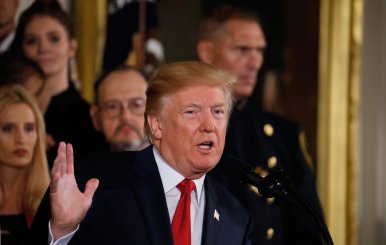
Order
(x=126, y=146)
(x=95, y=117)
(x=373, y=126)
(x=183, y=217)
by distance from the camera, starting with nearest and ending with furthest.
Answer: (x=183, y=217), (x=126, y=146), (x=95, y=117), (x=373, y=126)

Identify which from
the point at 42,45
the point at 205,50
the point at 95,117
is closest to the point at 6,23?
the point at 42,45

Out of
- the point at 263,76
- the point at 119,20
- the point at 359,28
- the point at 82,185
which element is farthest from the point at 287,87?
the point at 82,185

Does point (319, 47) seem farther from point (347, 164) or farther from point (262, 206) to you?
point (262, 206)

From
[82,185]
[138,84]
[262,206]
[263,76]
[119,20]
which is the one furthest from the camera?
[263,76]

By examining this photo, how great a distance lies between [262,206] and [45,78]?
131 cm

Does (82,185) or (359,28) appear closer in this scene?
(82,185)

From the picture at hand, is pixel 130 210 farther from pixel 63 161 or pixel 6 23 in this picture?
pixel 6 23

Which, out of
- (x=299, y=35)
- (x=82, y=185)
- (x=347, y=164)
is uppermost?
(x=299, y=35)

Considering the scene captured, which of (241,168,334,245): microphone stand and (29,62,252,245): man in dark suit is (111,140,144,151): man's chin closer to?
(29,62,252,245): man in dark suit

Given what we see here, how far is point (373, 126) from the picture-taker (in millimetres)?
5207

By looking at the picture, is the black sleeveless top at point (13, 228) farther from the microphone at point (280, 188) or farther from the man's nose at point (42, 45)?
A: the microphone at point (280, 188)

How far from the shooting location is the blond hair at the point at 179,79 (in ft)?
8.66

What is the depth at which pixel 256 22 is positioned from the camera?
4434 mm

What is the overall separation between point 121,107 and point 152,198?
4.82 ft
